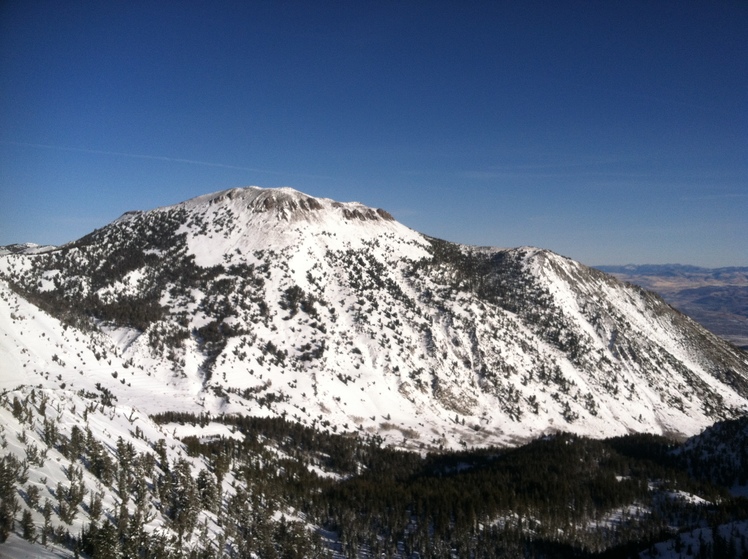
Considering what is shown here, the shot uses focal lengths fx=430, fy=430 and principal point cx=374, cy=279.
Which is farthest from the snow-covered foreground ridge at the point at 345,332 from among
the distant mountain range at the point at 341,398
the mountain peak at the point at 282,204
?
the mountain peak at the point at 282,204

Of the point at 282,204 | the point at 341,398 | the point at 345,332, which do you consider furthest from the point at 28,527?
the point at 282,204

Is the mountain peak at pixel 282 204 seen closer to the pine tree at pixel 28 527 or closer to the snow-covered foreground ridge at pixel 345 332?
the snow-covered foreground ridge at pixel 345 332

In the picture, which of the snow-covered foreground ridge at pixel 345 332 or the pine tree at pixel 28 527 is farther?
the snow-covered foreground ridge at pixel 345 332

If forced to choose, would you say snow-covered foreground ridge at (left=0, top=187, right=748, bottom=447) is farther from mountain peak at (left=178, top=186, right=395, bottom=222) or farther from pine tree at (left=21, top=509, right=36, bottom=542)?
pine tree at (left=21, top=509, right=36, bottom=542)

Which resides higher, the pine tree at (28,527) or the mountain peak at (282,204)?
the mountain peak at (282,204)

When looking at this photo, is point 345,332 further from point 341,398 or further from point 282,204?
point 282,204

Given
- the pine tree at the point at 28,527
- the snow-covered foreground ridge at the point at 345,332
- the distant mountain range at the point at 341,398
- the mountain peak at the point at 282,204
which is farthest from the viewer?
the mountain peak at the point at 282,204

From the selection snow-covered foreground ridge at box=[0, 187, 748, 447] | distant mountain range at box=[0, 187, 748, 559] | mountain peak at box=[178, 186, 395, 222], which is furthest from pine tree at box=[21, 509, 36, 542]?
mountain peak at box=[178, 186, 395, 222]

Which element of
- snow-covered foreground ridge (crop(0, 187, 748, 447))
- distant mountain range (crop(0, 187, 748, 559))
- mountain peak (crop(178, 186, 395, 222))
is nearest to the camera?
distant mountain range (crop(0, 187, 748, 559))

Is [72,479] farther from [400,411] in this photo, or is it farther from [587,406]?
[587,406]
